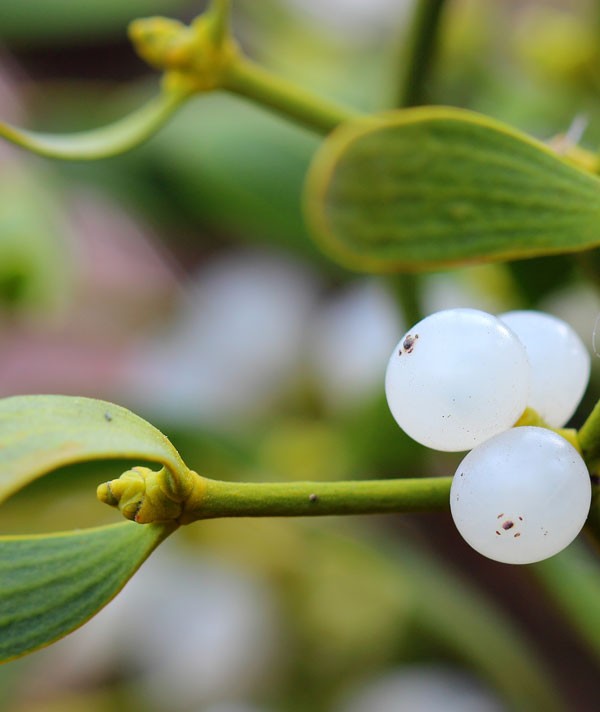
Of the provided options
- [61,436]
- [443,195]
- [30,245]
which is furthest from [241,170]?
[61,436]

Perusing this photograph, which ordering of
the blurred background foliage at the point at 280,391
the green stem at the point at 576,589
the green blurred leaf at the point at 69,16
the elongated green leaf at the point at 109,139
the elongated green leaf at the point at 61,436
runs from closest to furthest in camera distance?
the elongated green leaf at the point at 61,436 < the elongated green leaf at the point at 109,139 < the green stem at the point at 576,589 < the blurred background foliage at the point at 280,391 < the green blurred leaf at the point at 69,16

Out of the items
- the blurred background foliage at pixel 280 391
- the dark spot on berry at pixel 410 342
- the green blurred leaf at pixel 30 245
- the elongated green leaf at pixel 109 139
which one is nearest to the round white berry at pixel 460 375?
the dark spot on berry at pixel 410 342

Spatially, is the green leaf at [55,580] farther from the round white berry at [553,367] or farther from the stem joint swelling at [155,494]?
the round white berry at [553,367]

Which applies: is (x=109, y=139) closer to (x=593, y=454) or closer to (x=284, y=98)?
(x=284, y=98)

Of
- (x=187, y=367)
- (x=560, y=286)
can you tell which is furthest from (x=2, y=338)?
(x=560, y=286)

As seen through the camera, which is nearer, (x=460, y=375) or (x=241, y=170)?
(x=460, y=375)

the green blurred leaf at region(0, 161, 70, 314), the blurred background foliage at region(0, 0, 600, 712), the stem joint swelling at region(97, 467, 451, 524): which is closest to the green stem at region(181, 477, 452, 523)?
the stem joint swelling at region(97, 467, 451, 524)
